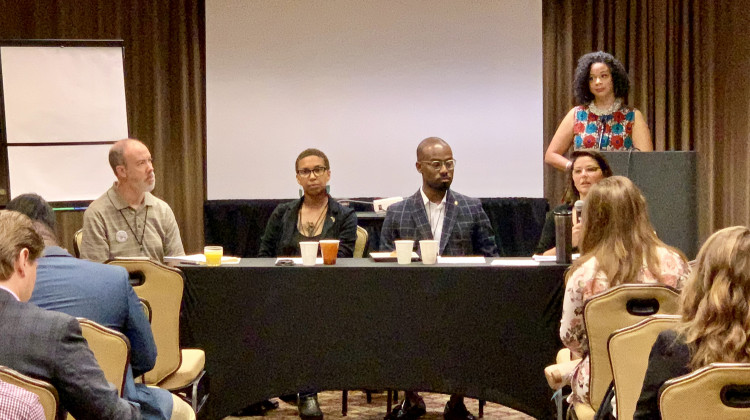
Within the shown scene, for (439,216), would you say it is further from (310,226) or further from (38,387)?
(38,387)

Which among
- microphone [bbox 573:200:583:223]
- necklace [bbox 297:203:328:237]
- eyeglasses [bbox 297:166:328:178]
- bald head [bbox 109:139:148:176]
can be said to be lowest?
necklace [bbox 297:203:328:237]

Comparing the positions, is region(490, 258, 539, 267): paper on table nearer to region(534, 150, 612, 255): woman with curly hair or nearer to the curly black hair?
region(534, 150, 612, 255): woman with curly hair

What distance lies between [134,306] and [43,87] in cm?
462

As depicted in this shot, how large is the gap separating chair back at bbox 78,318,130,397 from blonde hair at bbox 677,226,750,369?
4.81 feet

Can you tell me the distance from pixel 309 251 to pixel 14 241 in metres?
1.98

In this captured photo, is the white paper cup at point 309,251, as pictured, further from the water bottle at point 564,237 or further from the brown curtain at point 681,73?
the brown curtain at point 681,73

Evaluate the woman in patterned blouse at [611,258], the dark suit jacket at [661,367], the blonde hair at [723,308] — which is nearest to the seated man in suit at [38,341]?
the dark suit jacket at [661,367]

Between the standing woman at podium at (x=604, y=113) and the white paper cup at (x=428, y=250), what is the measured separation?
150 centimetres

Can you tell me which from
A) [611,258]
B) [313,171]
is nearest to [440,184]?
[313,171]

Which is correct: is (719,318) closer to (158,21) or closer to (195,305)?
(195,305)

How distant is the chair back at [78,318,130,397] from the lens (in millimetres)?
2529

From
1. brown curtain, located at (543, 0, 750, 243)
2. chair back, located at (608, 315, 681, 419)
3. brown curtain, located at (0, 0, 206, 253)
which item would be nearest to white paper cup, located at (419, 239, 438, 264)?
chair back, located at (608, 315, 681, 419)

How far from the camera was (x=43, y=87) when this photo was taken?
22.6 feet

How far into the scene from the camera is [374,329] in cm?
402
